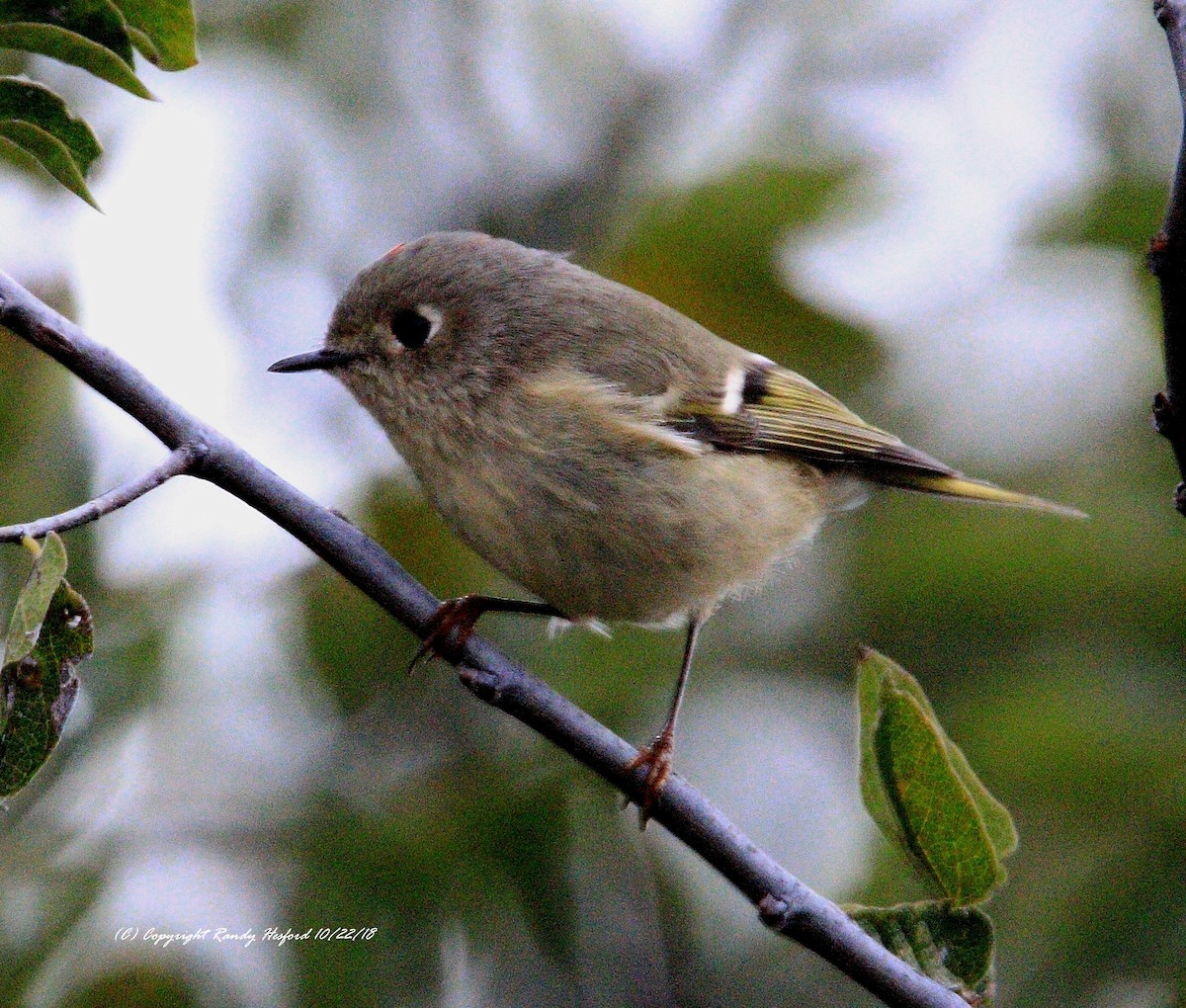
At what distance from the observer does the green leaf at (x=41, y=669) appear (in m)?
1.21

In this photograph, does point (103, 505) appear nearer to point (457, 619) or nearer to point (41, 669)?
point (41, 669)

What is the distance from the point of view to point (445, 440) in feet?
6.89

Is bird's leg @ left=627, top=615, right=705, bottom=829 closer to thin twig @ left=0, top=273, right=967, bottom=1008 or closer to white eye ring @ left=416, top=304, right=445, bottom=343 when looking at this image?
thin twig @ left=0, top=273, right=967, bottom=1008

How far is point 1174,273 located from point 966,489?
4.26 feet

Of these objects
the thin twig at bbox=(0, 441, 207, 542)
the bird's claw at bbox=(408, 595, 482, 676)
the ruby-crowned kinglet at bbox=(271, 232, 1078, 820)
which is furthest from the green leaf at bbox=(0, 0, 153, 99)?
the ruby-crowned kinglet at bbox=(271, 232, 1078, 820)

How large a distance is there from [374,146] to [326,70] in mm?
228

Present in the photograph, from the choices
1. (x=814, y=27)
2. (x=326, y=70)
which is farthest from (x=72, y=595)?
(x=814, y=27)

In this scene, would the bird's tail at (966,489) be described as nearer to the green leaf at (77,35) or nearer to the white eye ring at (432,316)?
the white eye ring at (432,316)

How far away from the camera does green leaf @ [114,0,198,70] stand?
4.45 ft

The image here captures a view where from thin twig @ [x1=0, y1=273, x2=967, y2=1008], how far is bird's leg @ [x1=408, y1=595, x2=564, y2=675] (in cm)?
3

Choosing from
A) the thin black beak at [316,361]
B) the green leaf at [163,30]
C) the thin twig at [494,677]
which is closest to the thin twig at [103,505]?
the thin twig at [494,677]

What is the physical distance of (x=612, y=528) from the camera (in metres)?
2.05

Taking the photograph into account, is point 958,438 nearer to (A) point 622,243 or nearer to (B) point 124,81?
(A) point 622,243

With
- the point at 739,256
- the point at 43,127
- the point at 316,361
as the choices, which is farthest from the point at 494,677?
the point at 739,256
